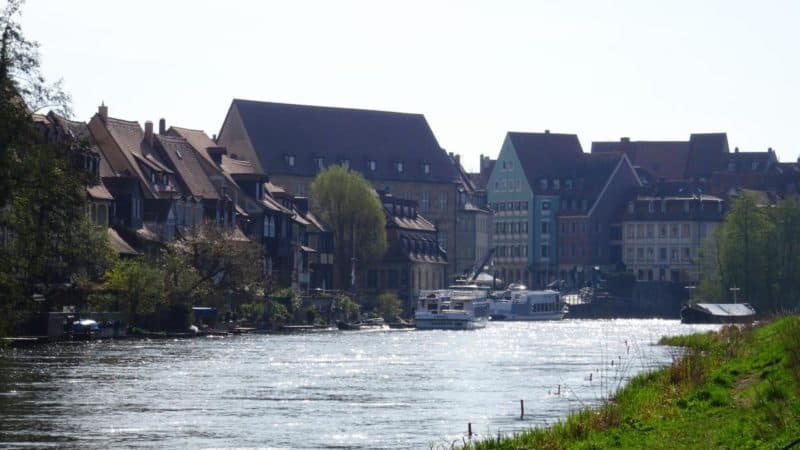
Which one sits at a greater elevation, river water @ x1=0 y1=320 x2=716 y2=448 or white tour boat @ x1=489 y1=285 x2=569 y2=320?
white tour boat @ x1=489 y1=285 x2=569 y2=320

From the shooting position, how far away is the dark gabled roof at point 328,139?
18112cm

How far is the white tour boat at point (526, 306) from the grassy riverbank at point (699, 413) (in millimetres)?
135016

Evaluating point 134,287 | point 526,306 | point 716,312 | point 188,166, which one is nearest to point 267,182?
point 188,166

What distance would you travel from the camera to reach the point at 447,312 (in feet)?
479

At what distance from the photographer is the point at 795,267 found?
157250mm

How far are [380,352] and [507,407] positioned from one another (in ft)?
130

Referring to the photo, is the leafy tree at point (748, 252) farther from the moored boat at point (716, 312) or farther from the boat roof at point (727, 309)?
the boat roof at point (727, 309)

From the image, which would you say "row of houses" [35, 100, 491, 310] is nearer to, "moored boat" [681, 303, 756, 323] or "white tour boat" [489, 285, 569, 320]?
"white tour boat" [489, 285, 569, 320]

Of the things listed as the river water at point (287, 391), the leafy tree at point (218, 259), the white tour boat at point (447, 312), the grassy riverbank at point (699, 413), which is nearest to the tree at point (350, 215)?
the white tour boat at point (447, 312)

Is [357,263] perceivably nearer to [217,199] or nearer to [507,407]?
[217,199]

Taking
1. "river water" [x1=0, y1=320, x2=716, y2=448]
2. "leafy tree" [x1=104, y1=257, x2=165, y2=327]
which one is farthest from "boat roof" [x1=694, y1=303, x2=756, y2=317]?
"leafy tree" [x1=104, y1=257, x2=165, y2=327]

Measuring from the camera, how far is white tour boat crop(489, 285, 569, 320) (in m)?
185

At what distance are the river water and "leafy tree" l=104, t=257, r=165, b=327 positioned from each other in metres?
5.60

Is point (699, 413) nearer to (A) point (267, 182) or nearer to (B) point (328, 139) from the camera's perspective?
(A) point (267, 182)
